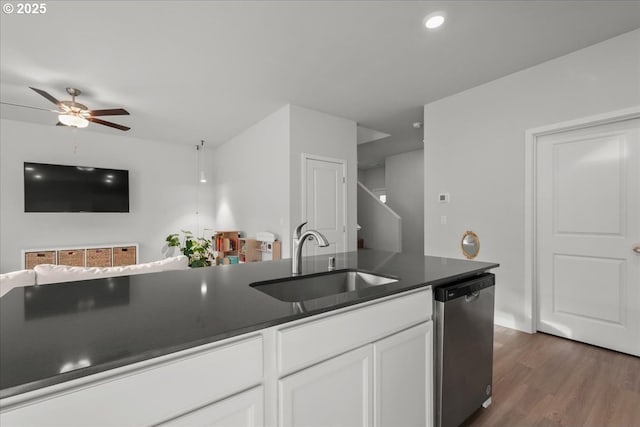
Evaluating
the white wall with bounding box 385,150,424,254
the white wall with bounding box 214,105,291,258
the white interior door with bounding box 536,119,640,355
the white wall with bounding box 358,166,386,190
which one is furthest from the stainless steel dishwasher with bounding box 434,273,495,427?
the white wall with bounding box 358,166,386,190

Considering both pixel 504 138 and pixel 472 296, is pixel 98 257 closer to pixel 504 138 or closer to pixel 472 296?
pixel 472 296

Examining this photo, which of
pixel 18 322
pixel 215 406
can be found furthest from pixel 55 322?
pixel 215 406

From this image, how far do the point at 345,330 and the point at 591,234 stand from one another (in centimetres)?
291

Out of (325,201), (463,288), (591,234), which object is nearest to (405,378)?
(463,288)

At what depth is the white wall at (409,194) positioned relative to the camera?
691 centimetres

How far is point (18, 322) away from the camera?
83 centimetres

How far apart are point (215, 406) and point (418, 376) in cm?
96

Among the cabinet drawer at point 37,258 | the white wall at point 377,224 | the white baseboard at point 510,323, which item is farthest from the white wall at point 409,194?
the cabinet drawer at point 37,258

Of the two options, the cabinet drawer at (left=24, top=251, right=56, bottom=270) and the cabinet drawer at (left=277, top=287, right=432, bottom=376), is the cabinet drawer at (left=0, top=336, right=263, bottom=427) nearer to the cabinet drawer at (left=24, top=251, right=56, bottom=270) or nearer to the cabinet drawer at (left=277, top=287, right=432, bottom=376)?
the cabinet drawer at (left=277, top=287, right=432, bottom=376)

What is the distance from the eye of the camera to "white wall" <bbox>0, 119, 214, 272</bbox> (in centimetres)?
470

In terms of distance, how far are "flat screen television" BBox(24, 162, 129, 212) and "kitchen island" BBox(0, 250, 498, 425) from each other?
4.94 meters

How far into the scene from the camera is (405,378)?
50.3 inches

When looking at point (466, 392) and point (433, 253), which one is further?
point (433, 253)

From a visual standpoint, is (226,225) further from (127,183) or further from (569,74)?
(569,74)
